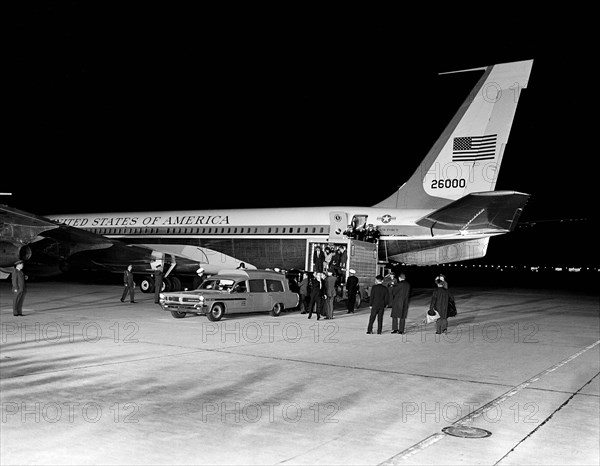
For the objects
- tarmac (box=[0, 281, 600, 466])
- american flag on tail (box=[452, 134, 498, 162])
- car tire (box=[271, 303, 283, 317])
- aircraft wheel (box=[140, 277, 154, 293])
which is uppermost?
american flag on tail (box=[452, 134, 498, 162])

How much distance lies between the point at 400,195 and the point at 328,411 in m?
19.6

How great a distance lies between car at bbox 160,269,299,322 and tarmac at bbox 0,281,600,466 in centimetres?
78

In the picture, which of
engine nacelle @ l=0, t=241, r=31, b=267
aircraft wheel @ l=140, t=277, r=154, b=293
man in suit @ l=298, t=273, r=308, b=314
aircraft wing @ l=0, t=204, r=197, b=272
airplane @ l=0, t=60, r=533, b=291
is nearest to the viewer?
man in suit @ l=298, t=273, r=308, b=314

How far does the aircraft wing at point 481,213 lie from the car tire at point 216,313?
8983 millimetres

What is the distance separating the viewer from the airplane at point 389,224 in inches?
926

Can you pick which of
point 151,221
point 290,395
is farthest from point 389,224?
point 290,395

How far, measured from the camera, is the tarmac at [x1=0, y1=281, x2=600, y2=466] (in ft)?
21.3

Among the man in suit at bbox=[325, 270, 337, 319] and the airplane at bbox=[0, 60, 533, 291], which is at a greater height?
the airplane at bbox=[0, 60, 533, 291]

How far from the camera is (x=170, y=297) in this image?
18.1m

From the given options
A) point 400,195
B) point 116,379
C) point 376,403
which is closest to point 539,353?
point 376,403

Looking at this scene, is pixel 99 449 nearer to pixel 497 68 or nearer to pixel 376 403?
pixel 376 403

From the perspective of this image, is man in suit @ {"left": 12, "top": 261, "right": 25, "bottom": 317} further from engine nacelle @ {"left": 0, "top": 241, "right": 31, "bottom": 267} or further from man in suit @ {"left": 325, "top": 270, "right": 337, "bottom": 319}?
man in suit @ {"left": 325, "top": 270, "right": 337, "bottom": 319}

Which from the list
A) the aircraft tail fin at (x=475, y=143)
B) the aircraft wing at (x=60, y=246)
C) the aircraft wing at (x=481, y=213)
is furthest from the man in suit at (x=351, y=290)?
the aircraft wing at (x=60, y=246)

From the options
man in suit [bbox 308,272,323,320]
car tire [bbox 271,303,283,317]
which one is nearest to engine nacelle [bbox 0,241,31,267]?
car tire [bbox 271,303,283,317]
